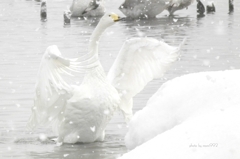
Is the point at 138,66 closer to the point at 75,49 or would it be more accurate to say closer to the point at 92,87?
the point at 92,87

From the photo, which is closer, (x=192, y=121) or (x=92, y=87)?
(x=192, y=121)

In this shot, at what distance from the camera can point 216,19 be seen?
26516mm

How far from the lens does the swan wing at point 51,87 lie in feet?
32.5

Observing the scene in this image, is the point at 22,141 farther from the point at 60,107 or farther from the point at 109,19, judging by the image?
the point at 109,19

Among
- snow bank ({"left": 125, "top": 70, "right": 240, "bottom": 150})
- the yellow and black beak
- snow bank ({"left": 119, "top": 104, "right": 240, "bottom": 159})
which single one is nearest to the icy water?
the yellow and black beak

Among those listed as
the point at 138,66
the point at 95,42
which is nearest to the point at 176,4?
the point at 138,66

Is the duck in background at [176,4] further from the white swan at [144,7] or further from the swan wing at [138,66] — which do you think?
the swan wing at [138,66]

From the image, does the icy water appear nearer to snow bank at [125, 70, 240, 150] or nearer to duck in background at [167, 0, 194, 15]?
duck in background at [167, 0, 194, 15]

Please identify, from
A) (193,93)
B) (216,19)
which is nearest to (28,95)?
(193,93)

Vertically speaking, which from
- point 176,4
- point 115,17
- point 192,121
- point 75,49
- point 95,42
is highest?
point 192,121

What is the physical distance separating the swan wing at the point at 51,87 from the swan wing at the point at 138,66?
0.76m

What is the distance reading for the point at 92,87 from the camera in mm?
10234

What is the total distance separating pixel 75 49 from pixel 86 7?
9.97 metres

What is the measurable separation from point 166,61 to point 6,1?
2638cm
